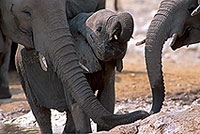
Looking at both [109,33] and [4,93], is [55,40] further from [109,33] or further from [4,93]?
[4,93]

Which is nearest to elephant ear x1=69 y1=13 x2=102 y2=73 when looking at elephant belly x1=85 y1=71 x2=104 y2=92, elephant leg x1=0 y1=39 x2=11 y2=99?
elephant belly x1=85 y1=71 x2=104 y2=92

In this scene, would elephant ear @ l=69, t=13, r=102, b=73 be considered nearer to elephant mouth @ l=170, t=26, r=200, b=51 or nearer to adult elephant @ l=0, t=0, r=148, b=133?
adult elephant @ l=0, t=0, r=148, b=133

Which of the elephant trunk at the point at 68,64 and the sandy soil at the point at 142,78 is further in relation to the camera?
the sandy soil at the point at 142,78

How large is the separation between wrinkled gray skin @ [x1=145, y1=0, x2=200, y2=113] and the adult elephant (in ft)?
0.97

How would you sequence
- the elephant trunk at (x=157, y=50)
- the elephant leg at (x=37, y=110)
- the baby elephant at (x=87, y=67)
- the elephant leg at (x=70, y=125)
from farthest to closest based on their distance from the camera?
the elephant leg at (x=70, y=125)
the elephant leg at (x=37, y=110)
the elephant trunk at (x=157, y=50)
the baby elephant at (x=87, y=67)

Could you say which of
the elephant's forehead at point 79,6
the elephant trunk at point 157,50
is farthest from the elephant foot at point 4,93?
the elephant trunk at point 157,50

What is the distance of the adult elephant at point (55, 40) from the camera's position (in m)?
3.76

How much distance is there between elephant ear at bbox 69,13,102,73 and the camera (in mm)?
4082

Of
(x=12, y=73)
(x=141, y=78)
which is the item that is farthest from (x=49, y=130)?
(x=12, y=73)

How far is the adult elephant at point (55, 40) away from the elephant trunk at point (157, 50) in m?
0.24

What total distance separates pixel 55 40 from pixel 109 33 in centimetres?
36

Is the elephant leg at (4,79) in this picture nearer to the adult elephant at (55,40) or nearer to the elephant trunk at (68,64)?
the adult elephant at (55,40)

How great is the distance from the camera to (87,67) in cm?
409

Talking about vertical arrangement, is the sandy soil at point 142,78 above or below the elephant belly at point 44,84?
below
